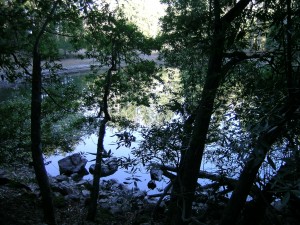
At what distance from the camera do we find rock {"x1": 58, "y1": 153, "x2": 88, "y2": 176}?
40.9 ft

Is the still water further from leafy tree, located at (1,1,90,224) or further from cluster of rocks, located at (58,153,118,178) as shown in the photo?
leafy tree, located at (1,1,90,224)

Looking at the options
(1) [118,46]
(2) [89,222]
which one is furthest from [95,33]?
(2) [89,222]

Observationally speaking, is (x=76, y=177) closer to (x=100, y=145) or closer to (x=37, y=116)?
(x=100, y=145)

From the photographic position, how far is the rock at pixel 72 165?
12469mm

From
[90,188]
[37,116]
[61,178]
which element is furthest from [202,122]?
[61,178]

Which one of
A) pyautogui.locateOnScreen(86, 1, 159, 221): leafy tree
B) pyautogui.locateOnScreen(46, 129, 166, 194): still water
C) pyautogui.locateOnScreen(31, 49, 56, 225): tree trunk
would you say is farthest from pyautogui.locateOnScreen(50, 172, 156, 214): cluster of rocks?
pyautogui.locateOnScreen(31, 49, 56, 225): tree trunk

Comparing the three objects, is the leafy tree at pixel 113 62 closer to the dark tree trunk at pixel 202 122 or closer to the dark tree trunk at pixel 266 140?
the dark tree trunk at pixel 202 122

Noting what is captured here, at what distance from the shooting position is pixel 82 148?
14500 mm

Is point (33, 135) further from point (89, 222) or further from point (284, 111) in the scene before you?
point (284, 111)

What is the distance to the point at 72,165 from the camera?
1269 cm

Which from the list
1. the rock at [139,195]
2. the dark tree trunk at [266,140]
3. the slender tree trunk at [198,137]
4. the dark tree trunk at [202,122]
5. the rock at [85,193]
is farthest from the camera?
the rock at [85,193]

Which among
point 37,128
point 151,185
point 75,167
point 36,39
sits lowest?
point 151,185

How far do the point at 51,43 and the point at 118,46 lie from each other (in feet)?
4.29

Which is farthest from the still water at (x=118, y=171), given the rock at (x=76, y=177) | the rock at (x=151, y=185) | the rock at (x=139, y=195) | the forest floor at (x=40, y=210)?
the forest floor at (x=40, y=210)
